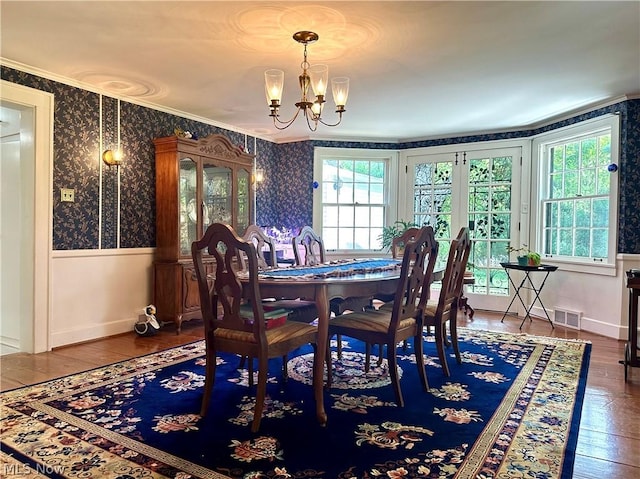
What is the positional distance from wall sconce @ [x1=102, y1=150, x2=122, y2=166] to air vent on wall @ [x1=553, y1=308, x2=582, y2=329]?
504 centimetres

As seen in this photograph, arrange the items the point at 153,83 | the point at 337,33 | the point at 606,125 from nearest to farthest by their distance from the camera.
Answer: the point at 337,33 < the point at 153,83 < the point at 606,125

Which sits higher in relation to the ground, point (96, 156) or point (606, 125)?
point (606, 125)

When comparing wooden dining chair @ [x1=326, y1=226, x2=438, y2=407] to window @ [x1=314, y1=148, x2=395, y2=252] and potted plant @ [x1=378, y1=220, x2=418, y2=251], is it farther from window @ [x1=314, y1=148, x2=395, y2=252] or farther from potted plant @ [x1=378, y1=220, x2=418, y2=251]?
window @ [x1=314, y1=148, x2=395, y2=252]

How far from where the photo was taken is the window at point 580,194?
4547 millimetres

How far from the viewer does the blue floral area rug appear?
190cm

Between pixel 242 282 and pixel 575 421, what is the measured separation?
1.96 metres

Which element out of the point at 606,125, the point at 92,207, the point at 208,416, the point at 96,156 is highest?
the point at 606,125

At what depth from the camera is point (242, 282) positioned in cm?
251

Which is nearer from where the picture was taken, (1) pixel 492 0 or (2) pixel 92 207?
(1) pixel 492 0

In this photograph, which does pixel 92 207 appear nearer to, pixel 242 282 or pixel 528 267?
pixel 242 282

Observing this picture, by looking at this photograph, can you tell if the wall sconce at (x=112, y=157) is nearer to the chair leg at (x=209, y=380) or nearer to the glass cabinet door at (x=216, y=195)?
the glass cabinet door at (x=216, y=195)

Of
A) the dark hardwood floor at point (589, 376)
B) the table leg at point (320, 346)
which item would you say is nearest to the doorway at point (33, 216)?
the dark hardwood floor at point (589, 376)

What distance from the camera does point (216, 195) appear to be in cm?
508

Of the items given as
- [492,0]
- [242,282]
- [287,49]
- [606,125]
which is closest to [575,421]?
[242,282]
